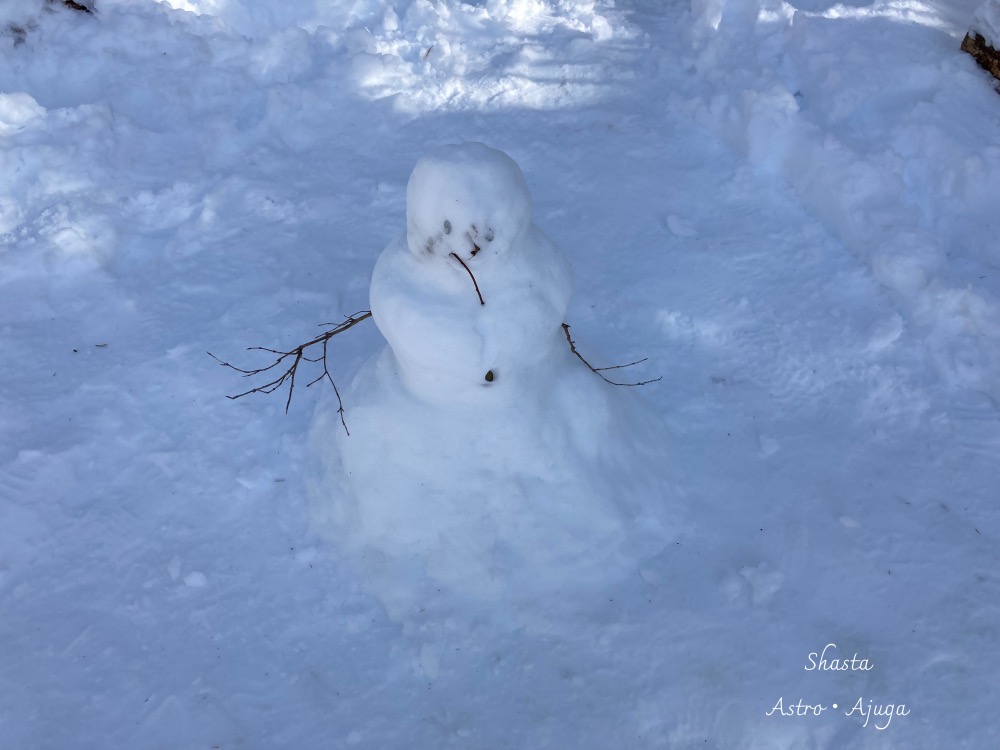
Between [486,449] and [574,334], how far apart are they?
70cm

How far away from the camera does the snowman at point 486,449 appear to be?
2285 millimetres

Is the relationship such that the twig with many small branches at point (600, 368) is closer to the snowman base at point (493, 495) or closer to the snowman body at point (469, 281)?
the snowman base at point (493, 495)

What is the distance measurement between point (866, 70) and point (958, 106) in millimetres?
410

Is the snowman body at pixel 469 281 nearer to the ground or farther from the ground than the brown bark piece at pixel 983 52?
nearer to the ground

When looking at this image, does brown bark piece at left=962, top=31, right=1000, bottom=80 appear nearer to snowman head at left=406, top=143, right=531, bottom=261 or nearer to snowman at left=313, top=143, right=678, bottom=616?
snowman at left=313, top=143, right=678, bottom=616

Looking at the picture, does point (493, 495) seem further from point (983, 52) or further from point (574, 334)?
point (983, 52)

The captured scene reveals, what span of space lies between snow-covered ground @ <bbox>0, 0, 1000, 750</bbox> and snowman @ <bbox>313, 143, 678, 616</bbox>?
84 millimetres

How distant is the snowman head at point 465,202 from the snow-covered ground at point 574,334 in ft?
2.55

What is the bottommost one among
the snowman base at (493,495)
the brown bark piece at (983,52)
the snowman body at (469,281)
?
the snowman base at (493,495)

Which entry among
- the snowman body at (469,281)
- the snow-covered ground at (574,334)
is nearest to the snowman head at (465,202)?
the snowman body at (469,281)

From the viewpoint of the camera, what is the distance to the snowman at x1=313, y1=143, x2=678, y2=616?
2.29 meters

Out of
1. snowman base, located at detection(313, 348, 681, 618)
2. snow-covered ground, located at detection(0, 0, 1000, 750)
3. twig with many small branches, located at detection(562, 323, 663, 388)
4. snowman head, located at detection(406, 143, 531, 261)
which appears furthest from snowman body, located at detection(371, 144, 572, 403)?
snow-covered ground, located at detection(0, 0, 1000, 750)

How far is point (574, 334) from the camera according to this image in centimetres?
301

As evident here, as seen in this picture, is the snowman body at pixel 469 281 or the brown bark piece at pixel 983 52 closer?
the snowman body at pixel 469 281
